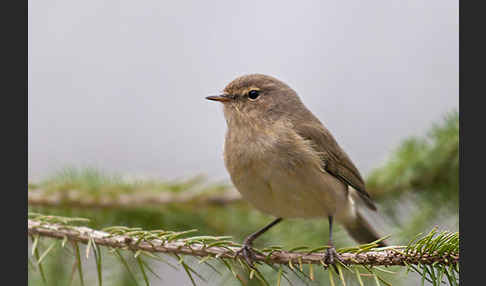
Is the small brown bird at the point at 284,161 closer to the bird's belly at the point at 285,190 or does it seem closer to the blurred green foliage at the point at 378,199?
the bird's belly at the point at 285,190

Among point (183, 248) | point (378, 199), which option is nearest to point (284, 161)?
point (183, 248)

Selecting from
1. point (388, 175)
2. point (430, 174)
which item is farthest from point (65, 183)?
point (430, 174)

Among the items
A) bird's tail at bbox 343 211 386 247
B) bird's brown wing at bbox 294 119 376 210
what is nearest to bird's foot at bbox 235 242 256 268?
bird's brown wing at bbox 294 119 376 210

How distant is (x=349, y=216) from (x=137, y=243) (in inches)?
67.5

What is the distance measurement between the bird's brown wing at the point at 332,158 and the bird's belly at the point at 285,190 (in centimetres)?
23

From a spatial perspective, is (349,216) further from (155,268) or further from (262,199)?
(155,268)

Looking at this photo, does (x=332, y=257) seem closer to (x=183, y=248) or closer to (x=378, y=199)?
(x=183, y=248)

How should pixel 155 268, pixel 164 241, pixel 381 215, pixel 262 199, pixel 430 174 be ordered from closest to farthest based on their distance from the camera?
pixel 164 241 → pixel 262 199 → pixel 155 268 → pixel 430 174 → pixel 381 215

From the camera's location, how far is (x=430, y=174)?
328 cm

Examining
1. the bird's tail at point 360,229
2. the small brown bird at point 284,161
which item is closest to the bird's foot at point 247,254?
the small brown bird at point 284,161

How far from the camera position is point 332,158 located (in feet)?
10.5

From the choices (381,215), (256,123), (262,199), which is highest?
(256,123)

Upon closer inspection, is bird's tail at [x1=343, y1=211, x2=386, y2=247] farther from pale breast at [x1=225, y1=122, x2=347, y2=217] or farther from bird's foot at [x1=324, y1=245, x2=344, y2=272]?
bird's foot at [x1=324, y1=245, x2=344, y2=272]

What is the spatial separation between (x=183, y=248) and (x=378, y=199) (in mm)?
1759
